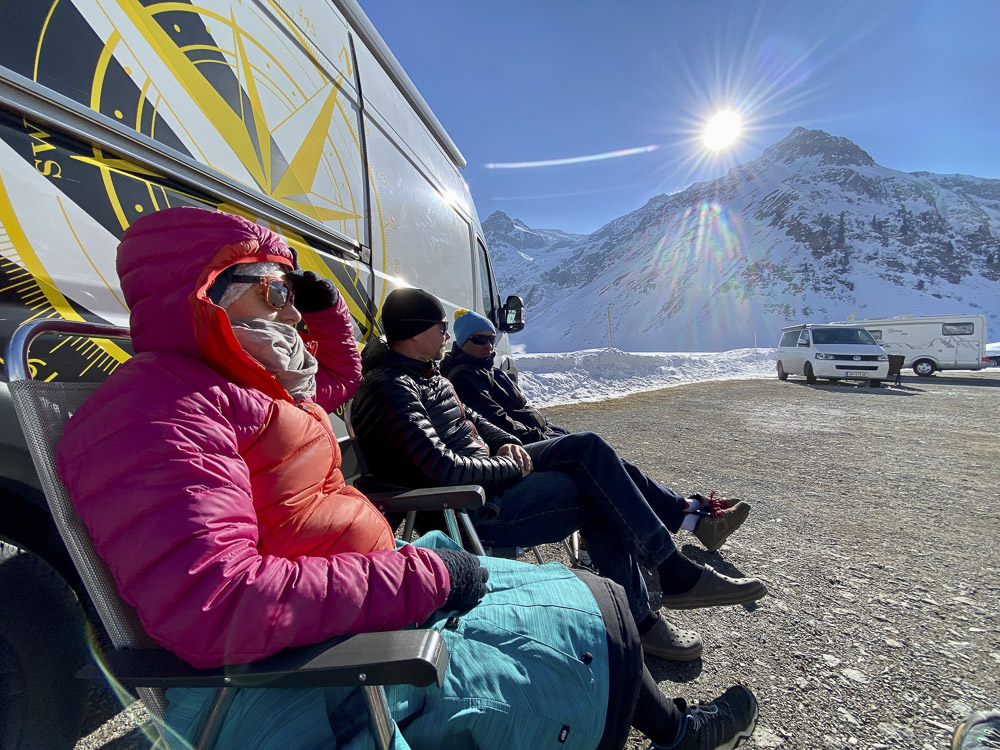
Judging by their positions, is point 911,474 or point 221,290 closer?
point 221,290

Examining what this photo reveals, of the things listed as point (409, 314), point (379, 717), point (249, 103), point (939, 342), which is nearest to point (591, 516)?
point (409, 314)

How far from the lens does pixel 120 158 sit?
4.27 ft

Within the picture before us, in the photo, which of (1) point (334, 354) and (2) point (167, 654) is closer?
(2) point (167, 654)

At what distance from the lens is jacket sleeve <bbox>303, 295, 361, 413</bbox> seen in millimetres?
2031

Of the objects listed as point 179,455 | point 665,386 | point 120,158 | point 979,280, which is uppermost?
point 979,280

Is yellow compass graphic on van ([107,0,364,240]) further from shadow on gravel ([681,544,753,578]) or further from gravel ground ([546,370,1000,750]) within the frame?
shadow on gravel ([681,544,753,578])

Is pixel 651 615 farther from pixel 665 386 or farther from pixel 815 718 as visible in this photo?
pixel 665 386

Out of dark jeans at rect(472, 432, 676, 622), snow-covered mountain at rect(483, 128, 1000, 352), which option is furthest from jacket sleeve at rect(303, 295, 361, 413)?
snow-covered mountain at rect(483, 128, 1000, 352)

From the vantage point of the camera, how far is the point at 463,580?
1.20 m

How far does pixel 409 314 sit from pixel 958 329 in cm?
2539

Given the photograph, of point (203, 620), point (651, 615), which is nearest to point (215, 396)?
point (203, 620)

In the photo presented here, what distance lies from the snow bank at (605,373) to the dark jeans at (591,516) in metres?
7.81

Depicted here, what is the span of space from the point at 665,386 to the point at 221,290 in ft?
47.8

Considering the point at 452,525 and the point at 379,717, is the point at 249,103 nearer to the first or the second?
the point at 452,525
